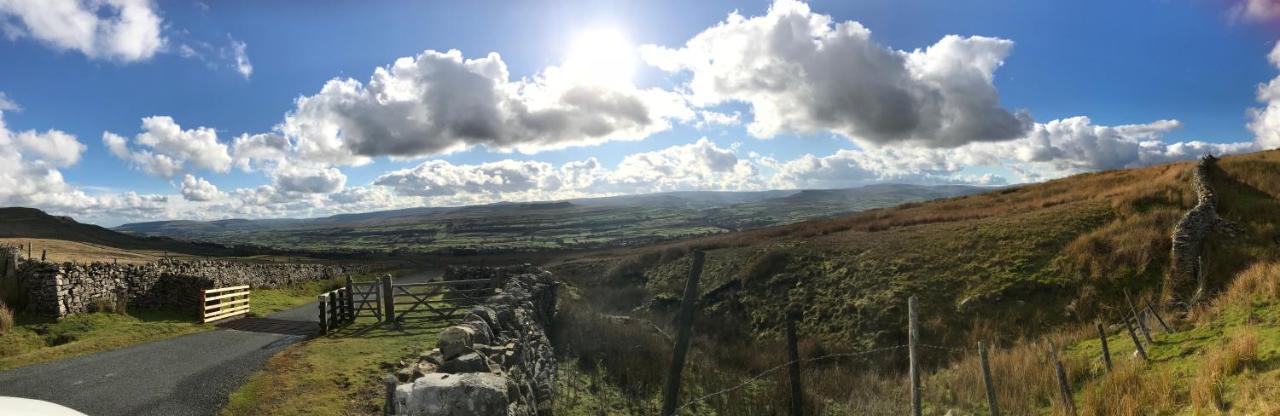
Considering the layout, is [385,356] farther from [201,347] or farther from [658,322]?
[658,322]

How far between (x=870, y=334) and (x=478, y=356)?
17.0 m

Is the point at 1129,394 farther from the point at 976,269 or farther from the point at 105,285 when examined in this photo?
the point at 105,285

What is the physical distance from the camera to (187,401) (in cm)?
1040

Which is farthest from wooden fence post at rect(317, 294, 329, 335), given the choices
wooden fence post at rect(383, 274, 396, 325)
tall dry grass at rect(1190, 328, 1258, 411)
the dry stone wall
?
tall dry grass at rect(1190, 328, 1258, 411)

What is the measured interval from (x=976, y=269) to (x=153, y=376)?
2815 cm

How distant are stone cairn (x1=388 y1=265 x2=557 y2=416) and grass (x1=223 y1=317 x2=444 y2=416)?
2287 millimetres

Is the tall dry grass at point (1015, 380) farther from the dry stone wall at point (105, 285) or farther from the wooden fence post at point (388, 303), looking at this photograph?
the dry stone wall at point (105, 285)

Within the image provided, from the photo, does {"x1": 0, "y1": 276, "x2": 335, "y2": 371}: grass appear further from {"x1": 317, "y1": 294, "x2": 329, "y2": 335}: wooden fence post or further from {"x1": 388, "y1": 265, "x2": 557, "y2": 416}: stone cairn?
{"x1": 388, "y1": 265, "x2": 557, "y2": 416}: stone cairn

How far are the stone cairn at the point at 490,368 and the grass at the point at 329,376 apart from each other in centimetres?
229

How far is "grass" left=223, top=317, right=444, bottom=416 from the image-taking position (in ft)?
33.0

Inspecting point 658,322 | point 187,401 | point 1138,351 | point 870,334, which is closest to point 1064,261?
point 870,334

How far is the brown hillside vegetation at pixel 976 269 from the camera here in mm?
19156

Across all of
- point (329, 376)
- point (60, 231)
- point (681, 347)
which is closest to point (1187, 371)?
point (681, 347)

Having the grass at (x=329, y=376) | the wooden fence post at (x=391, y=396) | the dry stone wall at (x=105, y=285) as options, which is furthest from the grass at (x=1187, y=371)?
the dry stone wall at (x=105, y=285)
